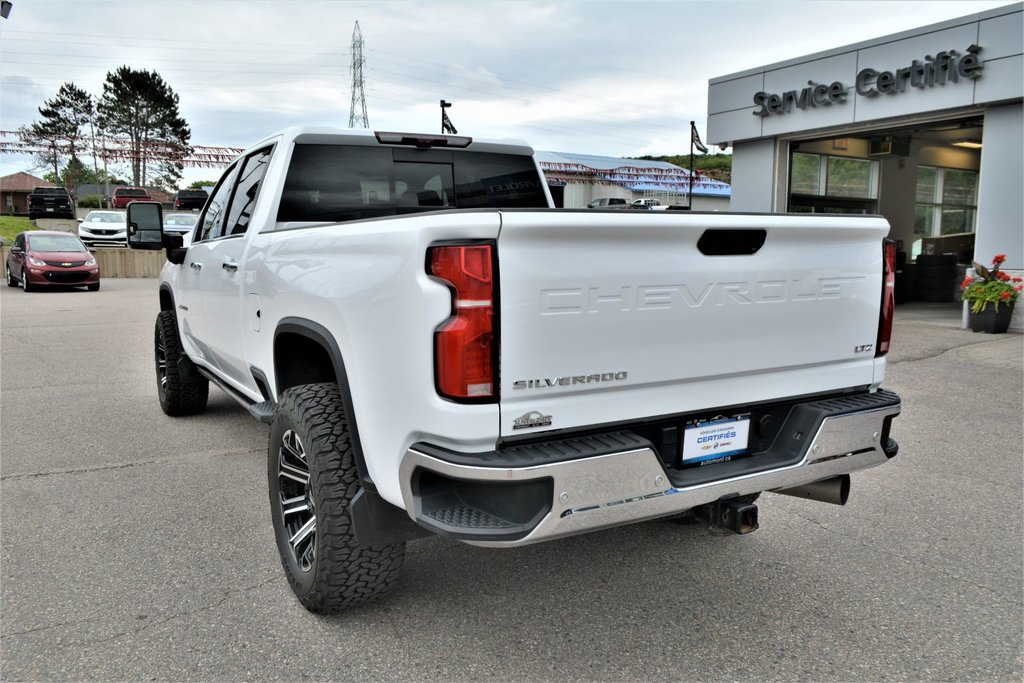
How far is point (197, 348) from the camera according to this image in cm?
552

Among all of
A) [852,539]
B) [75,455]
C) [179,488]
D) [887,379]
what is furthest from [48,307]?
[852,539]

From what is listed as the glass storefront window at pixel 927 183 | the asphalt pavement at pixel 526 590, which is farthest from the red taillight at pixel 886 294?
the glass storefront window at pixel 927 183

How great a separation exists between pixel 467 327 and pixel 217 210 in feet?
11.5

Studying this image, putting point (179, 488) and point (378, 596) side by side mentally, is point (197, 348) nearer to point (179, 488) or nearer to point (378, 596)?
point (179, 488)

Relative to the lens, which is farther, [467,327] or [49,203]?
[49,203]

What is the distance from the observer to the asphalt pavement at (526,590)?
278cm

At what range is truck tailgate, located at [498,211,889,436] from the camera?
2.37 m

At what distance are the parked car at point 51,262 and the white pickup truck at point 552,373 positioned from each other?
18119 millimetres

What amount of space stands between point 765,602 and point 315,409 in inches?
78.8

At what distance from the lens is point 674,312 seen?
264 centimetres

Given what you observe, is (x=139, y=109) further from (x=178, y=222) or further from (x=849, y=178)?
(x=849, y=178)

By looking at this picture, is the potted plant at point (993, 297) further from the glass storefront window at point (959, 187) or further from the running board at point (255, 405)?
the running board at point (255, 405)

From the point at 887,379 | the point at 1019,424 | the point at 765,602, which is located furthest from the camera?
the point at 887,379

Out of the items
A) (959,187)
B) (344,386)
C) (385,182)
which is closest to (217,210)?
(385,182)
